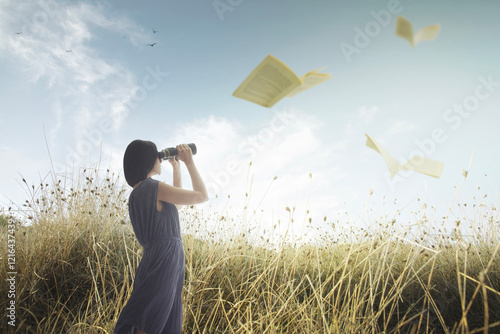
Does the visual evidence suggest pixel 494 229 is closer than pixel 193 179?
No

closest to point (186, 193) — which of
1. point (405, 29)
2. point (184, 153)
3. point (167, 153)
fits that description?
point (184, 153)

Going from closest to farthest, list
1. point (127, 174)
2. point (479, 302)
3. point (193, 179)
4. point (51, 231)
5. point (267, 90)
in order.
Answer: point (267, 90), point (193, 179), point (127, 174), point (479, 302), point (51, 231)

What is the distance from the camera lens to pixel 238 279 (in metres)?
3.04

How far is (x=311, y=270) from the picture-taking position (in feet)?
10.8

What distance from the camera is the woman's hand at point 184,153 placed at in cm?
200

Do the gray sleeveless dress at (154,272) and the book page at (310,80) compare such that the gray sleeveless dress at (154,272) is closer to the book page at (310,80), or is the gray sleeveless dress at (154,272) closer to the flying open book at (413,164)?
the book page at (310,80)

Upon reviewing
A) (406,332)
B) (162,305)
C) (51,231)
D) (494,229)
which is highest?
(51,231)

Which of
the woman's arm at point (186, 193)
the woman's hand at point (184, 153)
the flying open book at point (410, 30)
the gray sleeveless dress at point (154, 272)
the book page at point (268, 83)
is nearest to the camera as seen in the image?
the flying open book at point (410, 30)

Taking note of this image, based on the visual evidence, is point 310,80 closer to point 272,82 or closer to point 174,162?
point 272,82

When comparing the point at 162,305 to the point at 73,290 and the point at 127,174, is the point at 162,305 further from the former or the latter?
the point at 73,290

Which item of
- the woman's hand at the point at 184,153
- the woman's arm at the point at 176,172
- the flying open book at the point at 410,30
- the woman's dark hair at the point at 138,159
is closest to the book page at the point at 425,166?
the flying open book at the point at 410,30

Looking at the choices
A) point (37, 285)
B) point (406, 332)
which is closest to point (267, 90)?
point (406, 332)

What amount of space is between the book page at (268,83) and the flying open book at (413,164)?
0.32 metres

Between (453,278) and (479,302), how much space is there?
13.1 inches
